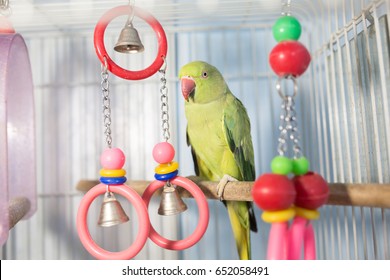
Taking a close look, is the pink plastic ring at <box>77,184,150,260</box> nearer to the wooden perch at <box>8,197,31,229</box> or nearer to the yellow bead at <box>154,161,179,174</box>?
the yellow bead at <box>154,161,179,174</box>

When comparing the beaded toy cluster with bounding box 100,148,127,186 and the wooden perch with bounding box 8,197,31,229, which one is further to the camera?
the wooden perch with bounding box 8,197,31,229

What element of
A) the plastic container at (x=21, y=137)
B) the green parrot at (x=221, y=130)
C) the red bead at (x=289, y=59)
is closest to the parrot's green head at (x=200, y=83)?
the green parrot at (x=221, y=130)

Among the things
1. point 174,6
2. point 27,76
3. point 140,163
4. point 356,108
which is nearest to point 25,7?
point 27,76

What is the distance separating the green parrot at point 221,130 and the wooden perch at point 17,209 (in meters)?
0.42

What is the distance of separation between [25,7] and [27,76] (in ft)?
0.81

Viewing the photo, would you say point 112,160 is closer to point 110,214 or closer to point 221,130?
point 110,214

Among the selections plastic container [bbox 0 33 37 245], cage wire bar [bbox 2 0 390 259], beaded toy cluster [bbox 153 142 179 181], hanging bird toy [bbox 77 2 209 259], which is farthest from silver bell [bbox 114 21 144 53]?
cage wire bar [bbox 2 0 390 259]

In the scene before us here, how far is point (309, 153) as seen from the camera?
1132mm

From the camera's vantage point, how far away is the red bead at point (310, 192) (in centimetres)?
41

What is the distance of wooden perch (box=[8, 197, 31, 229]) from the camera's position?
672 millimetres

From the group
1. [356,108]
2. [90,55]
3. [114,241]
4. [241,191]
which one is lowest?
[114,241]

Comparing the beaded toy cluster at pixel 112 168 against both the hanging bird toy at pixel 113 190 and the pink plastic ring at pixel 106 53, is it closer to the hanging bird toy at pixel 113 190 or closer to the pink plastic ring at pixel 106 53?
the hanging bird toy at pixel 113 190
